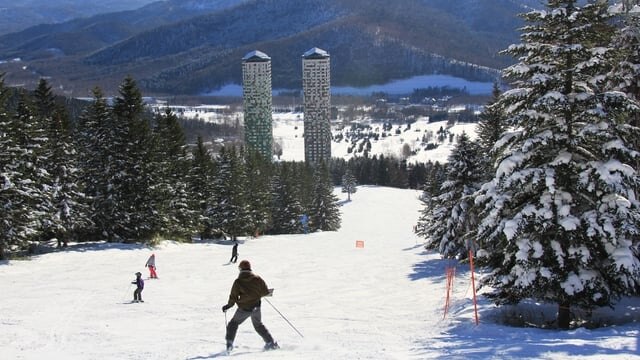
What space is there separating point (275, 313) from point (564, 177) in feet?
31.1

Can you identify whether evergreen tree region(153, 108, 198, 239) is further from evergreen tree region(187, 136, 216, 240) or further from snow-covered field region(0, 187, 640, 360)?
snow-covered field region(0, 187, 640, 360)

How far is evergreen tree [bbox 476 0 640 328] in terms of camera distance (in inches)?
634

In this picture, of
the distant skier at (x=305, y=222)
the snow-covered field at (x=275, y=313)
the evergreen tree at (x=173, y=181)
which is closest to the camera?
the snow-covered field at (x=275, y=313)

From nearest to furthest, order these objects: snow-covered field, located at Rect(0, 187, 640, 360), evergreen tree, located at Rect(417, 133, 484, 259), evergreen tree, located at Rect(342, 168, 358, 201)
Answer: snow-covered field, located at Rect(0, 187, 640, 360) < evergreen tree, located at Rect(417, 133, 484, 259) < evergreen tree, located at Rect(342, 168, 358, 201)

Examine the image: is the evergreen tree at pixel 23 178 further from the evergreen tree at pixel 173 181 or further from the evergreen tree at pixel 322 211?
the evergreen tree at pixel 322 211

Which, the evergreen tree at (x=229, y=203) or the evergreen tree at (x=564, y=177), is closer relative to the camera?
the evergreen tree at (x=564, y=177)

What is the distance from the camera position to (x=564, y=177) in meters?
16.8

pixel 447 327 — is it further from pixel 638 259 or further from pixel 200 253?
pixel 200 253

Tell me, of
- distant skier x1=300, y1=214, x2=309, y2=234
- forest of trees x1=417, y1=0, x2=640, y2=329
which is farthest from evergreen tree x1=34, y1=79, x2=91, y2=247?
distant skier x1=300, y1=214, x2=309, y2=234

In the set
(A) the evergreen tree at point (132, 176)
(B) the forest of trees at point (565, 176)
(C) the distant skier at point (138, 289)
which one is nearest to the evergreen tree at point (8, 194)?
(A) the evergreen tree at point (132, 176)

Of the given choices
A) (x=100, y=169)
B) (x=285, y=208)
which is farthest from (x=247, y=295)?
(x=285, y=208)

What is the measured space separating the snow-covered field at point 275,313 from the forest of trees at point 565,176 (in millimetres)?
1223

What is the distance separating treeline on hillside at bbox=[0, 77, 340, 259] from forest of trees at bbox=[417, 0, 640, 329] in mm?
24223

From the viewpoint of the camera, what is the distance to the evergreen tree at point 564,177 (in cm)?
1609
